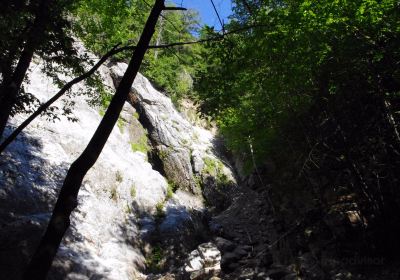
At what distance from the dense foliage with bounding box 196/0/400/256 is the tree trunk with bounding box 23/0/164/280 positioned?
6.13 feet

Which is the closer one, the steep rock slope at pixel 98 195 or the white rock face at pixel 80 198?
the white rock face at pixel 80 198

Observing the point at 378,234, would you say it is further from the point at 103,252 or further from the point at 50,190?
the point at 50,190

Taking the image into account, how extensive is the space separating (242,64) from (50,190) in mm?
10391

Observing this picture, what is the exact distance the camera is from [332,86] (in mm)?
10156

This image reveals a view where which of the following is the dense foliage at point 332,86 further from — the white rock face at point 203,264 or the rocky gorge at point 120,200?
the rocky gorge at point 120,200

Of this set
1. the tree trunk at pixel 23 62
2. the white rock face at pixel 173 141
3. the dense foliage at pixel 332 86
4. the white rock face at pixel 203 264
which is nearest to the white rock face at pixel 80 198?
the white rock face at pixel 203 264

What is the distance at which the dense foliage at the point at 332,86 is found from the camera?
816cm

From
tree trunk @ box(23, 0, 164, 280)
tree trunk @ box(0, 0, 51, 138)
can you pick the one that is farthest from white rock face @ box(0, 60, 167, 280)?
tree trunk @ box(23, 0, 164, 280)

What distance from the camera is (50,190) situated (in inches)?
556

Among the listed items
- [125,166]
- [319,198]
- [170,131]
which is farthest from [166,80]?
[319,198]

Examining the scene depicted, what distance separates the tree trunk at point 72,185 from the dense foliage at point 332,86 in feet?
6.13

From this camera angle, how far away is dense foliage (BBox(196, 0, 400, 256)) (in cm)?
816

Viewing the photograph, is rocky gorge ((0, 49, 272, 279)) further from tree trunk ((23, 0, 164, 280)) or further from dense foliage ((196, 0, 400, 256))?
tree trunk ((23, 0, 164, 280))

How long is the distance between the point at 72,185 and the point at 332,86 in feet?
26.4
